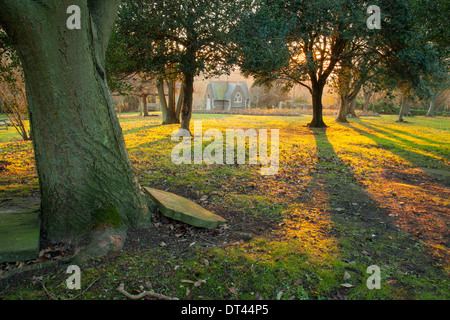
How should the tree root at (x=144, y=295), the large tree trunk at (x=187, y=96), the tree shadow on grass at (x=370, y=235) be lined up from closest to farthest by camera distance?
the tree root at (x=144, y=295), the tree shadow on grass at (x=370, y=235), the large tree trunk at (x=187, y=96)

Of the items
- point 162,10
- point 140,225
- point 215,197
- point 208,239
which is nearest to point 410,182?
point 215,197

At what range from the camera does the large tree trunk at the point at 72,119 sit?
3189 mm

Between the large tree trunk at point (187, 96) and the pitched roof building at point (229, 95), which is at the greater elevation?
the pitched roof building at point (229, 95)

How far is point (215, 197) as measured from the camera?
6008 mm

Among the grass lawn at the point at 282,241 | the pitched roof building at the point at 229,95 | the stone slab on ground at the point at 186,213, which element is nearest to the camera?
the grass lawn at the point at 282,241

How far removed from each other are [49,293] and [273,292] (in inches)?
92.6

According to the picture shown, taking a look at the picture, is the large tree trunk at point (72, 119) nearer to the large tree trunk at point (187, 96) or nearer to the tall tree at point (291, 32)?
the tall tree at point (291, 32)

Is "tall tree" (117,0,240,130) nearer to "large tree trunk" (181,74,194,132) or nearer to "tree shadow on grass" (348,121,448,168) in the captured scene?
"large tree trunk" (181,74,194,132)

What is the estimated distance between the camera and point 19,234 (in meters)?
3.55

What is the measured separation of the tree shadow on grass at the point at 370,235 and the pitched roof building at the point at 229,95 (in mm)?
55427

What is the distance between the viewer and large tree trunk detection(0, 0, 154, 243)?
3.19 meters

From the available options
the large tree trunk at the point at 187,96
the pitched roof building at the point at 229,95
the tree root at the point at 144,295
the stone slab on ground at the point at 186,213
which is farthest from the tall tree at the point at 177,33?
the pitched roof building at the point at 229,95

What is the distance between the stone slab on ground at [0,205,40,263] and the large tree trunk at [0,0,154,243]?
0.75ft
